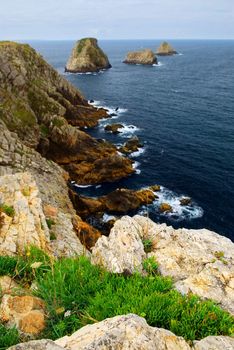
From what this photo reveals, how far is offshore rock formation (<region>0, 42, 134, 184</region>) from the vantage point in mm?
61031

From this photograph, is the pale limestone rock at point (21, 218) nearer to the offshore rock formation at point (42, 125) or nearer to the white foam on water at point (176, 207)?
the white foam on water at point (176, 207)

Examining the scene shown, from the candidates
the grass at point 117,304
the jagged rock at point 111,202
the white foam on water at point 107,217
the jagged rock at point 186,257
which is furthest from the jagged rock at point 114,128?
the grass at point 117,304

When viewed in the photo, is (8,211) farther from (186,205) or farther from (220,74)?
(220,74)

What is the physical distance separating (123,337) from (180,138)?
7677cm

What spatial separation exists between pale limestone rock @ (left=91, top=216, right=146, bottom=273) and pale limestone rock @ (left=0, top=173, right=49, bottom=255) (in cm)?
321

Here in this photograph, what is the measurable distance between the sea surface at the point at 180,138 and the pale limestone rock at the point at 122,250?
120ft

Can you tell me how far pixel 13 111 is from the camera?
200 feet

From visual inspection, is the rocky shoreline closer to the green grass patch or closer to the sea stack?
the green grass patch

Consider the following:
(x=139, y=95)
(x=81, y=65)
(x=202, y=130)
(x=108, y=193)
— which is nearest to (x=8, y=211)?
(x=108, y=193)

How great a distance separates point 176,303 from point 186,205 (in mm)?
48037

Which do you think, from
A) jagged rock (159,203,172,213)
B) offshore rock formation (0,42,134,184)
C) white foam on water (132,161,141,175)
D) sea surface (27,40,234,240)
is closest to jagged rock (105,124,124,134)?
sea surface (27,40,234,240)

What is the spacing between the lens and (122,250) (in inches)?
459

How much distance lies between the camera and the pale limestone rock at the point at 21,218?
14.8 m

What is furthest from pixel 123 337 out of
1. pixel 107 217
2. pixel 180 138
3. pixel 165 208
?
pixel 180 138
